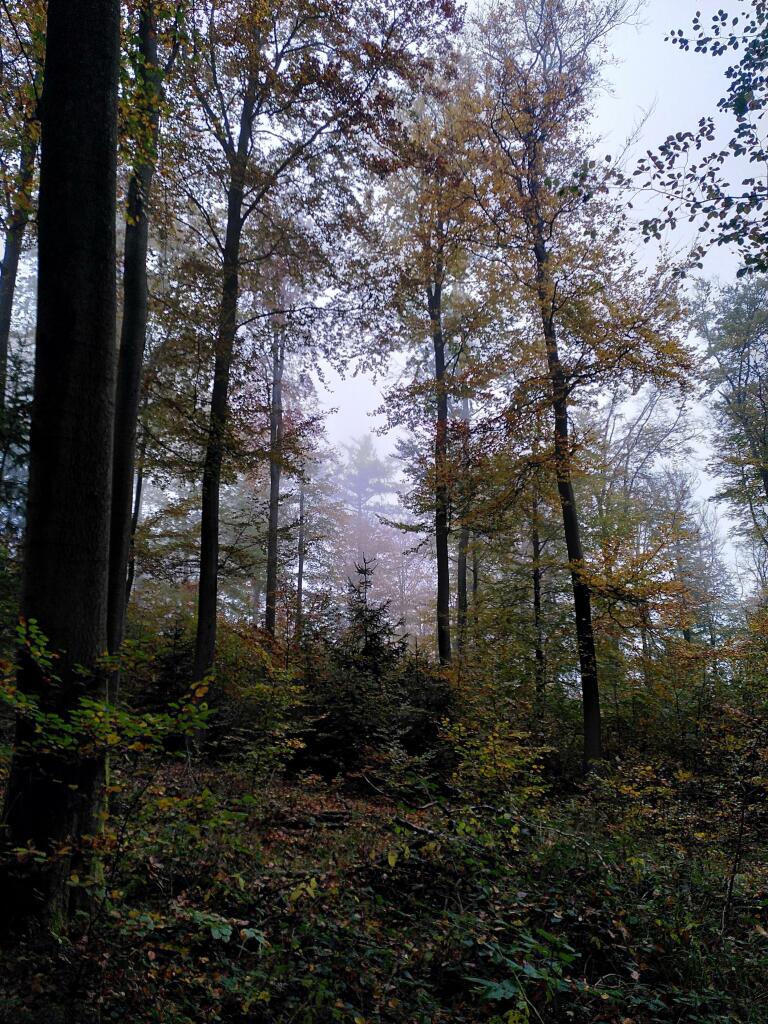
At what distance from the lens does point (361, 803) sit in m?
6.74

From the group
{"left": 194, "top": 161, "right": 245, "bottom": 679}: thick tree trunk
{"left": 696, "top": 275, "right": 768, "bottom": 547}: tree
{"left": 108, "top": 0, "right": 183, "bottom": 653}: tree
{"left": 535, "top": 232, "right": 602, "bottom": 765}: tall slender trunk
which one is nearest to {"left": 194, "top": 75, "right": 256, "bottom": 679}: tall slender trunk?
{"left": 194, "top": 161, "right": 245, "bottom": 679}: thick tree trunk

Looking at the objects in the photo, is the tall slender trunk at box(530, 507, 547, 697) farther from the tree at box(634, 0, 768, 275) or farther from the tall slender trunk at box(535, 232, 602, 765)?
the tree at box(634, 0, 768, 275)

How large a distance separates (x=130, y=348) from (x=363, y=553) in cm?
633

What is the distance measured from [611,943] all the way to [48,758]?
3416 millimetres

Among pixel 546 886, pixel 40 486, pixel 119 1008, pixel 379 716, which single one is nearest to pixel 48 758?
pixel 119 1008

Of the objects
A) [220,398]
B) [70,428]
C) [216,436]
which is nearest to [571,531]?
[216,436]

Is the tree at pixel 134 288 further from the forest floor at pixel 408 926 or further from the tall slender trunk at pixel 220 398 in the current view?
the tall slender trunk at pixel 220 398

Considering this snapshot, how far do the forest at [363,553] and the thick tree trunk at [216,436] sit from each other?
0.09 m

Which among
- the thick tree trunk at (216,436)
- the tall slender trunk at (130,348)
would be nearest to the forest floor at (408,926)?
the tall slender trunk at (130,348)

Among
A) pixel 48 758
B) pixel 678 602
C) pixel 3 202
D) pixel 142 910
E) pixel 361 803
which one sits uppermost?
pixel 3 202

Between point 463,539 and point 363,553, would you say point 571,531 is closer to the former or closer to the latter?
point 363,553

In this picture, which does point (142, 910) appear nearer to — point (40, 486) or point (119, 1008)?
point (119, 1008)

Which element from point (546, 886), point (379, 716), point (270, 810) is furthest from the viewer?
point (379, 716)

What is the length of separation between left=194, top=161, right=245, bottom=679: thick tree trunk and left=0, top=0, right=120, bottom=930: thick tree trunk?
5605mm
